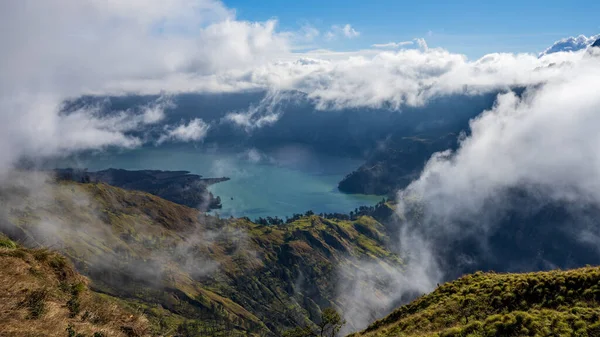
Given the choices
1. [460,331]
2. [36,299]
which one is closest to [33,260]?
[36,299]

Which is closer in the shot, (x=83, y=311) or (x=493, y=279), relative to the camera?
(x=83, y=311)

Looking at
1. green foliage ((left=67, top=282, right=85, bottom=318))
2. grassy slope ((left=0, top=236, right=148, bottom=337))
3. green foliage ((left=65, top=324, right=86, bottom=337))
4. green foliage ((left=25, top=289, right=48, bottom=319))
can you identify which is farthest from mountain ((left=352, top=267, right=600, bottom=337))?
green foliage ((left=25, top=289, right=48, bottom=319))

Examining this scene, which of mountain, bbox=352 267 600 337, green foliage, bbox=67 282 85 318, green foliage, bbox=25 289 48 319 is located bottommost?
mountain, bbox=352 267 600 337

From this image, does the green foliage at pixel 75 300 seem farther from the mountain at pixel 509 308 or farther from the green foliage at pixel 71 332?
the mountain at pixel 509 308

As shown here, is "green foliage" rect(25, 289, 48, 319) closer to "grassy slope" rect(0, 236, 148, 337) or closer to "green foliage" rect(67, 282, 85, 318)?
"grassy slope" rect(0, 236, 148, 337)

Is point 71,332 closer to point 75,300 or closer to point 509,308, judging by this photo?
point 75,300

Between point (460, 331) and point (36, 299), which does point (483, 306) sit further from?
point (36, 299)
